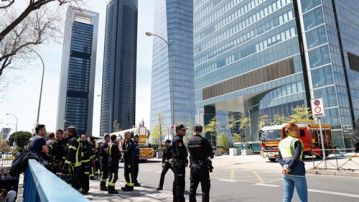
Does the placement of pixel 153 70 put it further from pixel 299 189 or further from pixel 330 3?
pixel 299 189

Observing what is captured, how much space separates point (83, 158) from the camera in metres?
9.08

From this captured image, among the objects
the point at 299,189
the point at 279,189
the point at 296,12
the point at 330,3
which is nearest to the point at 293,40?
the point at 296,12

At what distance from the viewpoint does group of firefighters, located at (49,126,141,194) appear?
29.1ft

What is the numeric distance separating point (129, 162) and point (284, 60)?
54.1 m

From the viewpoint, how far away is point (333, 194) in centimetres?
831

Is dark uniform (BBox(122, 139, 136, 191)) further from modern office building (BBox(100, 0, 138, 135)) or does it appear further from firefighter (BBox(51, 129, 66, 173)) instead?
modern office building (BBox(100, 0, 138, 135))

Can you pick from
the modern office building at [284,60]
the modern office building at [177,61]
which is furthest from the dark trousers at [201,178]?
the modern office building at [177,61]

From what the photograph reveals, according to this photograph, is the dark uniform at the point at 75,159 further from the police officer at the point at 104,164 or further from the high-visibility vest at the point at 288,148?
the high-visibility vest at the point at 288,148

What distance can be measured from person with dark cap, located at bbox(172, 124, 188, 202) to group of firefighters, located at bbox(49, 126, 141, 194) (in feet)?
10.5

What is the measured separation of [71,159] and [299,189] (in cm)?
651

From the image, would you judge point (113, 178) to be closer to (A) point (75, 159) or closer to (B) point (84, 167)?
(B) point (84, 167)

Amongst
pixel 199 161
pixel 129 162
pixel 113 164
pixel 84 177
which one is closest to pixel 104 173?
pixel 113 164

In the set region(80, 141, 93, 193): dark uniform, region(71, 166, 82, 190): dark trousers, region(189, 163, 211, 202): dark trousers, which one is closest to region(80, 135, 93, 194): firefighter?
region(80, 141, 93, 193): dark uniform

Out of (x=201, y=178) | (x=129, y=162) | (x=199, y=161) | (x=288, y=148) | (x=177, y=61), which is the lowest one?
(x=201, y=178)
